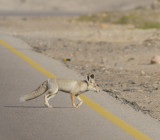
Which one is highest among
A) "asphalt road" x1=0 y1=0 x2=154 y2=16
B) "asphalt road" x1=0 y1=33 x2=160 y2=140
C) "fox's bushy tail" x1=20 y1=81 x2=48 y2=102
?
"asphalt road" x1=0 y1=0 x2=154 y2=16

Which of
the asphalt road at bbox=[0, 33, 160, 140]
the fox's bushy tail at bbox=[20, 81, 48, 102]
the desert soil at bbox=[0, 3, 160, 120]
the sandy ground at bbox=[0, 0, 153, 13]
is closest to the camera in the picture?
the asphalt road at bbox=[0, 33, 160, 140]

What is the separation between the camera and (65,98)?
10070 millimetres

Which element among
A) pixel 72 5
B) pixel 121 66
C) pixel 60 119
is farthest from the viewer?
pixel 72 5

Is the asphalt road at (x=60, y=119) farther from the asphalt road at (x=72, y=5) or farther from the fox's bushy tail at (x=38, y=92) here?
the asphalt road at (x=72, y=5)

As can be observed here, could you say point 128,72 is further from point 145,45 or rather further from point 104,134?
point 145,45

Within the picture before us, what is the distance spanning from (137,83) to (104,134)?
4.87 metres

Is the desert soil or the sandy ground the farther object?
A: the sandy ground

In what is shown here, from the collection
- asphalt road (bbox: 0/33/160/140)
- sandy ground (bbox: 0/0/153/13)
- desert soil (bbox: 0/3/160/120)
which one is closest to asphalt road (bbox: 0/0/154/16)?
sandy ground (bbox: 0/0/153/13)

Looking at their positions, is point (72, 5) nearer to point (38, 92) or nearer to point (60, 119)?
point (38, 92)

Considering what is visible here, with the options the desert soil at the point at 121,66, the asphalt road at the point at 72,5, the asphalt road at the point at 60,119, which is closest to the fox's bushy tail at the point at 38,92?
the asphalt road at the point at 60,119

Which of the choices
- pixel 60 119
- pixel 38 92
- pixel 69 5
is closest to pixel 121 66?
pixel 38 92

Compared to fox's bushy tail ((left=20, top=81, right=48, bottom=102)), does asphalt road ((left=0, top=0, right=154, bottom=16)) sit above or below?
above

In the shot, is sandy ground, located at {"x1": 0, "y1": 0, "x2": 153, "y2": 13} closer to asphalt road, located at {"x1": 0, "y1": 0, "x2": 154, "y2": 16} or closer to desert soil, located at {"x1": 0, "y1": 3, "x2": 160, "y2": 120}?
asphalt road, located at {"x1": 0, "y1": 0, "x2": 154, "y2": 16}

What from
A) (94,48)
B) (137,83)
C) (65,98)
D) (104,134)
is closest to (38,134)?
(104,134)
